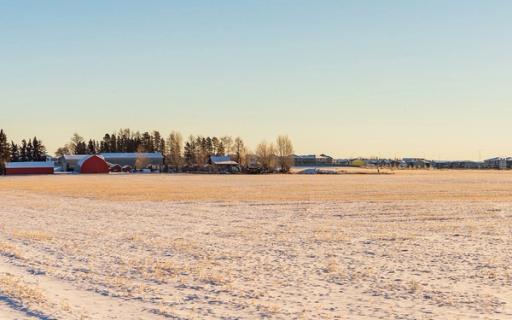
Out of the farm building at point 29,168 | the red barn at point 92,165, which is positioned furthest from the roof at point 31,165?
the red barn at point 92,165

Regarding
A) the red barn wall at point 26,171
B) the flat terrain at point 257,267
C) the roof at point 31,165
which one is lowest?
the flat terrain at point 257,267

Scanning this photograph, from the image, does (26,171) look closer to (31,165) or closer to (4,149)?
(31,165)

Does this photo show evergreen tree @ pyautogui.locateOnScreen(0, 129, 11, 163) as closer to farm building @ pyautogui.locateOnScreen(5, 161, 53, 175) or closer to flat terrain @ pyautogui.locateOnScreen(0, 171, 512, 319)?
farm building @ pyautogui.locateOnScreen(5, 161, 53, 175)

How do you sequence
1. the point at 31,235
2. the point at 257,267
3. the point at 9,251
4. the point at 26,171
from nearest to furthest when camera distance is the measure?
1. the point at 257,267
2. the point at 9,251
3. the point at 31,235
4. the point at 26,171

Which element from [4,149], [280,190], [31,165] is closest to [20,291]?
[280,190]

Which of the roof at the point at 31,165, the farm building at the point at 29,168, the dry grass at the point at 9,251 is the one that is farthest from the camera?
the roof at the point at 31,165

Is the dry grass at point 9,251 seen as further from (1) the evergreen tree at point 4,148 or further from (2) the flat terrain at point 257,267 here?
(1) the evergreen tree at point 4,148

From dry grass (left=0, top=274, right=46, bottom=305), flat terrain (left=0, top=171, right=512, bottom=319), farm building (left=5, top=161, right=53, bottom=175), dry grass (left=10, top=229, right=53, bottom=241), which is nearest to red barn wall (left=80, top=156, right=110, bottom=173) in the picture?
farm building (left=5, top=161, right=53, bottom=175)

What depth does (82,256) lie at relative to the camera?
64.7ft

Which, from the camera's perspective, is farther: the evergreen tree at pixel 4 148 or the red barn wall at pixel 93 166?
the evergreen tree at pixel 4 148

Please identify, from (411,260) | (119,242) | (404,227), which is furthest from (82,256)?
(404,227)

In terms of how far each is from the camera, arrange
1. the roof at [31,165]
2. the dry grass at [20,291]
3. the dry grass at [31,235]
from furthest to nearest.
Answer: the roof at [31,165], the dry grass at [31,235], the dry grass at [20,291]

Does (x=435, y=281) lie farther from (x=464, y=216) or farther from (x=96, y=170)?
(x=96, y=170)

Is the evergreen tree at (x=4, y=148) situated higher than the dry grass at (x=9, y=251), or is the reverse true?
the evergreen tree at (x=4, y=148)
